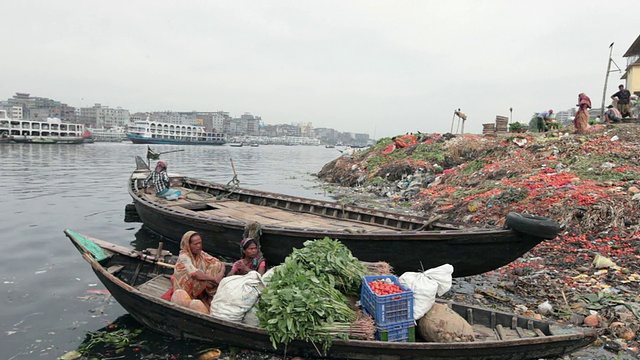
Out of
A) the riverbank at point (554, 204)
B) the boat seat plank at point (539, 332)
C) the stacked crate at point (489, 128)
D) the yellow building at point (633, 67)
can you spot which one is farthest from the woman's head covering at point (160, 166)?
the yellow building at point (633, 67)

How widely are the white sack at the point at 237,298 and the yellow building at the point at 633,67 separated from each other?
107 feet

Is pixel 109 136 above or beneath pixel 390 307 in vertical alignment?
above

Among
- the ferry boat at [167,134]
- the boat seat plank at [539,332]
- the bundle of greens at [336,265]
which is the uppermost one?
the ferry boat at [167,134]

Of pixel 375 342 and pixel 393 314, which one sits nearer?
pixel 375 342

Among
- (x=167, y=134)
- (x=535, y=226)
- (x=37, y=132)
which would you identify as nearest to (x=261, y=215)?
(x=535, y=226)

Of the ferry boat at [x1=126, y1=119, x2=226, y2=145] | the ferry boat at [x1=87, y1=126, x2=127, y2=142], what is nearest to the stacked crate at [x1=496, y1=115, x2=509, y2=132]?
the ferry boat at [x1=126, y1=119, x2=226, y2=145]

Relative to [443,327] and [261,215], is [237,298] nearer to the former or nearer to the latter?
[443,327]

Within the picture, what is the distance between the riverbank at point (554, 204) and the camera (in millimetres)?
5992

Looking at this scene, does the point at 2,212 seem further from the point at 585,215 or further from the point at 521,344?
the point at 585,215

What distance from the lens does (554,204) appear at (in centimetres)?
941

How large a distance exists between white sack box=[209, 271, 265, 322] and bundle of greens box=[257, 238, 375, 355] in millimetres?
170

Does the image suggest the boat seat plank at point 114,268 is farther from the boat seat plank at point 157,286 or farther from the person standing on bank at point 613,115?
the person standing on bank at point 613,115

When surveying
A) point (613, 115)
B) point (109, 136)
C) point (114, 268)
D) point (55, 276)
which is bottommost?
point (55, 276)

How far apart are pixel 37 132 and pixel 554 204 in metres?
94.8
